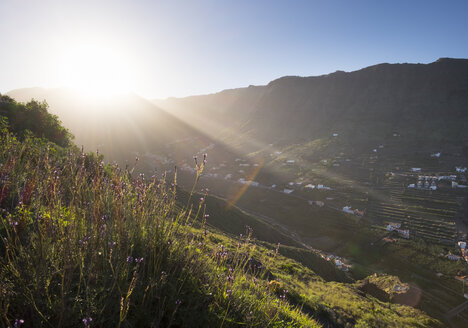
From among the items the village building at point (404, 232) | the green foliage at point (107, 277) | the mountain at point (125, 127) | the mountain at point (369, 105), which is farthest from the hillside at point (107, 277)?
the mountain at point (369, 105)

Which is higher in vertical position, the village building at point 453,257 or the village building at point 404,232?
the village building at point 404,232

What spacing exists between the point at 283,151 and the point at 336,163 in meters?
28.3

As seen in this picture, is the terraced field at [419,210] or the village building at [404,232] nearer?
the village building at [404,232]

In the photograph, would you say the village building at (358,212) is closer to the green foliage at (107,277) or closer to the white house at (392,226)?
the white house at (392,226)

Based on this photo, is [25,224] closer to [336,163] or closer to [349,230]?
[349,230]

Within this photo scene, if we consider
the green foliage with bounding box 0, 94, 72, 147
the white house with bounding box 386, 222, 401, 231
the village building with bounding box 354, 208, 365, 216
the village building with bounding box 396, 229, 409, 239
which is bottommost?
the village building with bounding box 396, 229, 409, 239

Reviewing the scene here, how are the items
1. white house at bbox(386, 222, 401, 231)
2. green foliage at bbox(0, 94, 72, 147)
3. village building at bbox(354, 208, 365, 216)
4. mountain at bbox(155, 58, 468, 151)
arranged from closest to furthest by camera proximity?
green foliage at bbox(0, 94, 72, 147), white house at bbox(386, 222, 401, 231), village building at bbox(354, 208, 365, 216), mountain at bbox(155, 58, 468, 151)

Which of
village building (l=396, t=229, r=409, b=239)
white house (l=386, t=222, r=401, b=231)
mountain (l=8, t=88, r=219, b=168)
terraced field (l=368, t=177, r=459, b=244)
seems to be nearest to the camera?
village building (l=396, t=229, r=409, b=239)

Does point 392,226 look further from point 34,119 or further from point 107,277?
point 34,119

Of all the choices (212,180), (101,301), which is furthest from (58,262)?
(212,180)

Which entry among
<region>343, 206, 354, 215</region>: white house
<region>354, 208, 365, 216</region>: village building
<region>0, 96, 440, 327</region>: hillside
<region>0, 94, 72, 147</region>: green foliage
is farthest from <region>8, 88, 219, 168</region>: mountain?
<region>0, 96, 440, 327</region>: hillside

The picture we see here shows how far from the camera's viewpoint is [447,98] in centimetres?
11438

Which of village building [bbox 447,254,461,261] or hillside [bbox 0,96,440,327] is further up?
hillside [bbox 0,96,440,327]

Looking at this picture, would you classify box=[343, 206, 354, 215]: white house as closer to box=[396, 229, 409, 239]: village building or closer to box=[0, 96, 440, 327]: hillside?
box=[396, 229, 409, 239]: village building
